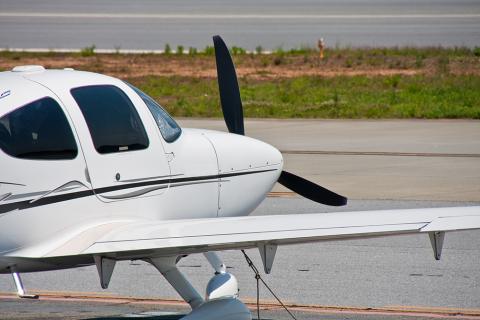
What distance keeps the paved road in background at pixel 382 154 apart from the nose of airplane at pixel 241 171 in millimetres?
6877

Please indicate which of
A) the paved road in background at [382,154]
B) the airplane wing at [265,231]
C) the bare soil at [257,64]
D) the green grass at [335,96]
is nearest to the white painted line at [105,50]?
the bare soil at [257,64]

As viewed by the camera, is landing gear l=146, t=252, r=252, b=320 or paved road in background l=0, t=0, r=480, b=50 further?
paved road in background l=0, t=0, r=480, b=50

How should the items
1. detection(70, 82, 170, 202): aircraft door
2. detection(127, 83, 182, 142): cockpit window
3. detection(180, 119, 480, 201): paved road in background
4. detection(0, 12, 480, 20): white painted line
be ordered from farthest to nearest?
detection(0, 12, 480, 20): white painted line → detection(180, 119, 480, 201): paved road in background → detection(127, 83, 182, 142): cockpit window → detection(70, 82, 170, 202): aircraft door

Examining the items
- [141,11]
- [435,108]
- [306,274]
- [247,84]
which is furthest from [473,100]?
[141,11]

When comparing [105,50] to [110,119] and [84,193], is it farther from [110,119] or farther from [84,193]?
[84,193]

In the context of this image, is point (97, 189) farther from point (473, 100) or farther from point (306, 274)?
point (473, 100)

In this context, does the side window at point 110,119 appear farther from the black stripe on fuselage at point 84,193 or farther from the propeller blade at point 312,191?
the propeller blade at point 312,191

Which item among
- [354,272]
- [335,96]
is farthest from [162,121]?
[335,96]

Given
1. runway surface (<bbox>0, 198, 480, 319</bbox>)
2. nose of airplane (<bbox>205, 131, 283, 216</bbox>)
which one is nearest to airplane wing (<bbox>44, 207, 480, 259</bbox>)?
nose of airplane (<bbox>205, 131, 283, 216</bbox>)

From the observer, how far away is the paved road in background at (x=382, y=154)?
1756 centimetres

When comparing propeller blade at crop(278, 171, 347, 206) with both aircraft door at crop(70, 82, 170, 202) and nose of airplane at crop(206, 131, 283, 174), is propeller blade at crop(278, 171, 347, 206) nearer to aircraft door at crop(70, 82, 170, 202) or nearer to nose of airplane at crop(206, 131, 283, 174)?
nose of airplane at crop(206, 131, 283, 174)

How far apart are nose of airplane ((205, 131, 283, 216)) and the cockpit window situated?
440 millimetres

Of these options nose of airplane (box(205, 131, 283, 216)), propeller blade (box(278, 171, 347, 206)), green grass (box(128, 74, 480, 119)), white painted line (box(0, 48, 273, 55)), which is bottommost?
white painted line (box(0, 48, 273, 55))

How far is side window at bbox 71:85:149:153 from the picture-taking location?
27.8 feet
